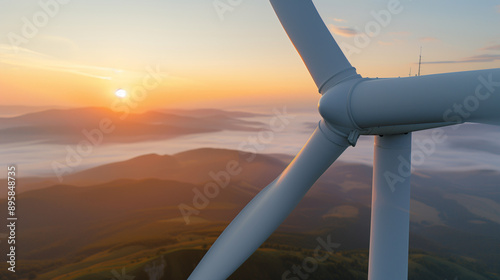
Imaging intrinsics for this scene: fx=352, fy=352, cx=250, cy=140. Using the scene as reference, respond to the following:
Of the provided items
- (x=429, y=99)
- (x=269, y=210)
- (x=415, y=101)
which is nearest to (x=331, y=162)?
(x=269, y=210)

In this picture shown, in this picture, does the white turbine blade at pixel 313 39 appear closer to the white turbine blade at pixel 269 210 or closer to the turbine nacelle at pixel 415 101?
the turbine nacelle at pixel 415 101

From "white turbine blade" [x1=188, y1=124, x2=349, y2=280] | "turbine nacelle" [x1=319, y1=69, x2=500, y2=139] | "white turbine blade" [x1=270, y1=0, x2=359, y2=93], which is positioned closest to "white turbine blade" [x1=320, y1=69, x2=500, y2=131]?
"turbine nacelle" [x1=319, y1=69, x2=500, y2=139]

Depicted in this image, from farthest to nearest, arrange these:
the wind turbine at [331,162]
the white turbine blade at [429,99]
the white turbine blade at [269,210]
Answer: the white turbine blade at [269,210], the wind turbine at [331,162], the white turbine blade at [429,99]

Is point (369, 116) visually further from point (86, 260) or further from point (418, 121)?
point (86, 260)

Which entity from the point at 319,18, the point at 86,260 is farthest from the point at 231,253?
the point at 86,260

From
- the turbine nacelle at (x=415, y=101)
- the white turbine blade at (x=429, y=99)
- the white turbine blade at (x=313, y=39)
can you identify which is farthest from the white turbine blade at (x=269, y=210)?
the white turbine blade at (x=429, y=99)

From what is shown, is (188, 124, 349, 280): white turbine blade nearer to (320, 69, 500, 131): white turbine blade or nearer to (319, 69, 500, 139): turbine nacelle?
(319, 69, 500, 139): turbine nacelle

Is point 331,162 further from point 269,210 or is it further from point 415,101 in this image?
point 415,101

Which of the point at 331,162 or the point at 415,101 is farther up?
the point at 331,162

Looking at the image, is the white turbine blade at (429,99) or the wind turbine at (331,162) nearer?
the white turbine blade at (429,99)
